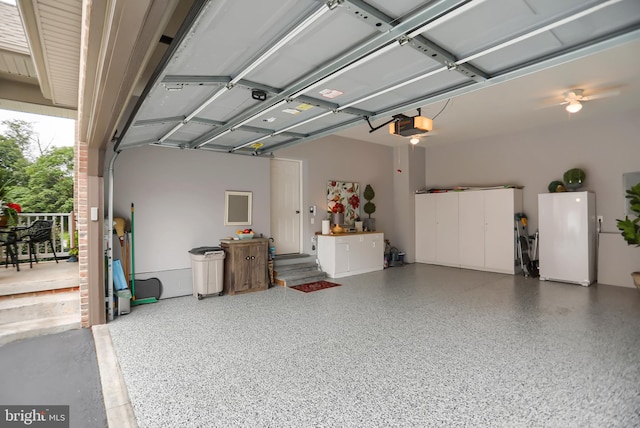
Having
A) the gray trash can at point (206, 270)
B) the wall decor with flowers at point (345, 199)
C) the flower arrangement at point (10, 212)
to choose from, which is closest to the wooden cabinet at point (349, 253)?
the wall decor with flowers at point (345, 199)

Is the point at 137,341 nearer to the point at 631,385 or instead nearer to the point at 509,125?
the point at 631,385

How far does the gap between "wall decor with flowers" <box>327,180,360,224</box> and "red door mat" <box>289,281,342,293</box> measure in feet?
5.72

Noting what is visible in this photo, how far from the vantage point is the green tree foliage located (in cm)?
1124

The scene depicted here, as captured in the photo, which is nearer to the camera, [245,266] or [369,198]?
[245,266]

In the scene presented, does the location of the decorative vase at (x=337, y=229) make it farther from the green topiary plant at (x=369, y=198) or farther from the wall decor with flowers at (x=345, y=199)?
the green topiary plant at (x=369, y=198)

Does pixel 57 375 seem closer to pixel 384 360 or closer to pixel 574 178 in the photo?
pixel 384 360

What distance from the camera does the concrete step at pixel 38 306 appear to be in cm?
380

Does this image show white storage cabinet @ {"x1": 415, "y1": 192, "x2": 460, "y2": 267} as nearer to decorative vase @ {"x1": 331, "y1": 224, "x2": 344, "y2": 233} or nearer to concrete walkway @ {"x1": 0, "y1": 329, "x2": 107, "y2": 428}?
decorative vase @ {"x1": 331, "y1": 224, "x2": 344, "y2": 233}

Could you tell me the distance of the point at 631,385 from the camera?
246 centimetres

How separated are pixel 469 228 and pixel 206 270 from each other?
574 cm

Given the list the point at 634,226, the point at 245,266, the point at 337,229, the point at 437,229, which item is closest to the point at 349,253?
the point at 337,229

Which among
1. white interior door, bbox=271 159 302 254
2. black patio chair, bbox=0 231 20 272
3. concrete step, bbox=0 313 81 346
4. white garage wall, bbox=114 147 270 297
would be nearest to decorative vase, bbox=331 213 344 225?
white interior door, bbox=271 159 302 254

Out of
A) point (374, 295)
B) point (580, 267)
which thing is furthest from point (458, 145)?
point (374, 295)

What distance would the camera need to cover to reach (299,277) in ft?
19.9
